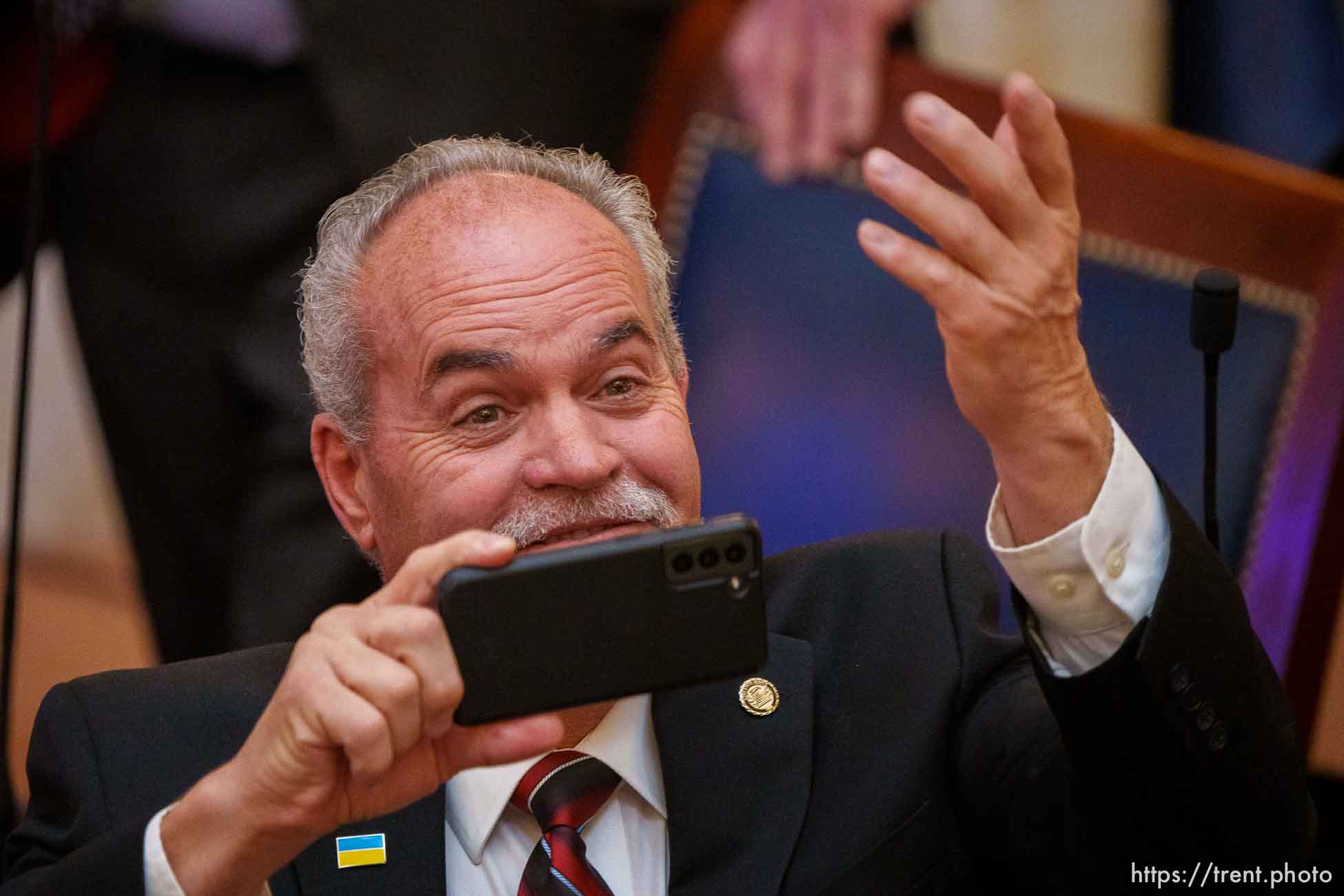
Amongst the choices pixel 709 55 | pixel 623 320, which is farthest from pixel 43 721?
pixel 709 55

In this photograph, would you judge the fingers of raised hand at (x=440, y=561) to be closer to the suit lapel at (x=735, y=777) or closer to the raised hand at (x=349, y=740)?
the raised hand at (x=349, y=740)

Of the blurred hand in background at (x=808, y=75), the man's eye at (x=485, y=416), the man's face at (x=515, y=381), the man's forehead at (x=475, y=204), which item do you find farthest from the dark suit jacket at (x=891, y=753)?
the blurred hand in background at (x=808, y=75)

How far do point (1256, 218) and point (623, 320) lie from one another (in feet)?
3.57

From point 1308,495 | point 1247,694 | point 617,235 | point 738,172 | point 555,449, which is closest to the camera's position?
point 1247,694

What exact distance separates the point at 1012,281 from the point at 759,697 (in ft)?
2.04

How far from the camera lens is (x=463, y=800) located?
1.93 meters

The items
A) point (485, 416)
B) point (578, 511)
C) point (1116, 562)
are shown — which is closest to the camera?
point (1116, 562)

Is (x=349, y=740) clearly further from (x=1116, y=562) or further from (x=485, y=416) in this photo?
(x=1116, y=562)

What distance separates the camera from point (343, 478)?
2.15 m

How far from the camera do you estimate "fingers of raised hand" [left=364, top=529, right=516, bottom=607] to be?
4.97ft

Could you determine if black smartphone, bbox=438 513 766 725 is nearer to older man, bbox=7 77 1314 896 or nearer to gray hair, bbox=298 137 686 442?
older man, bbox=7 77 1314 896

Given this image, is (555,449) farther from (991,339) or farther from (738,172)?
(738,172)

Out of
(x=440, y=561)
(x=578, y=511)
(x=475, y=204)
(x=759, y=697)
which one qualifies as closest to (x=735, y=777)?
(x=759, y=697)

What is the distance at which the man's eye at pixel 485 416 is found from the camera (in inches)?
76.5
